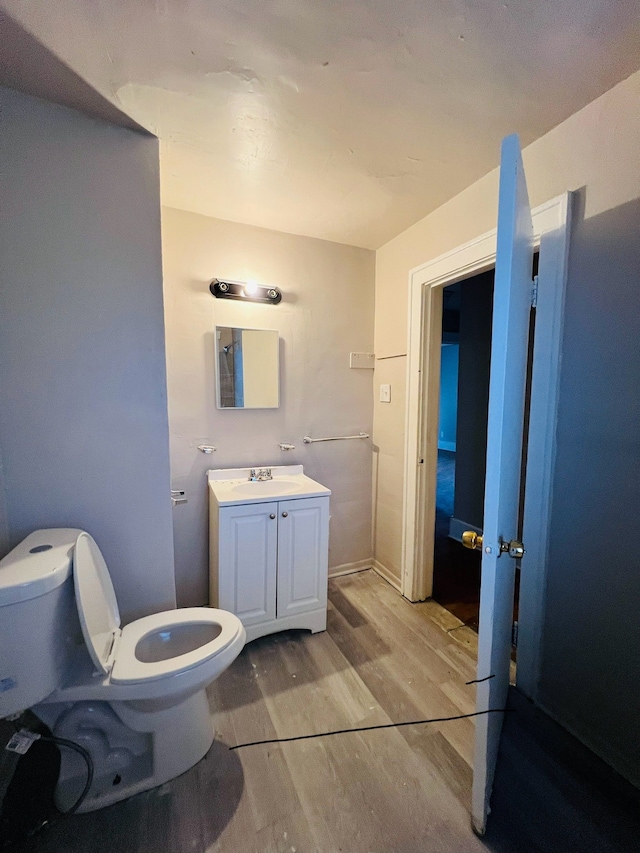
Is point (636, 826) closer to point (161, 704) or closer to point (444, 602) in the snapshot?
point (444, 602)

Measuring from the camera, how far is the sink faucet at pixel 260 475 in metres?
2.04

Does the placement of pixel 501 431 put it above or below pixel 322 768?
above

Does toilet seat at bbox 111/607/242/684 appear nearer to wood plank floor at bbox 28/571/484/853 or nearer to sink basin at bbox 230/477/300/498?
wood plank floor at bbox 28/571/484/853

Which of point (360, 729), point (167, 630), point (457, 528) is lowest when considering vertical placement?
point (360, 729)

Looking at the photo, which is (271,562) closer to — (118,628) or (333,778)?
(118,628)

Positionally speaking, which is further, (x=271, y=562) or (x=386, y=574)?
(x=386, y=574)

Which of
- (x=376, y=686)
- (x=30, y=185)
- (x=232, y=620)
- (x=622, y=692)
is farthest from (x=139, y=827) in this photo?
(x=30, y=185)

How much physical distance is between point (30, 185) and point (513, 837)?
2.49 meters

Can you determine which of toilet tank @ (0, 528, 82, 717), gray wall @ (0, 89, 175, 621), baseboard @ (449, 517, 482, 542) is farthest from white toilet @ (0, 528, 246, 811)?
baseboard @ (449, 517, 482, 542)

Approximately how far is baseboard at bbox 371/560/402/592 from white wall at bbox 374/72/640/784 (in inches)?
37.2

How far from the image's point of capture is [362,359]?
2.38 m

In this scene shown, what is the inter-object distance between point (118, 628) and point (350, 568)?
1.60 m

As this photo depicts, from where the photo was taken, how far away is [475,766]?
1.03 meters

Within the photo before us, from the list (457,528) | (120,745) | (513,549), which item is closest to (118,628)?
(120,745)
